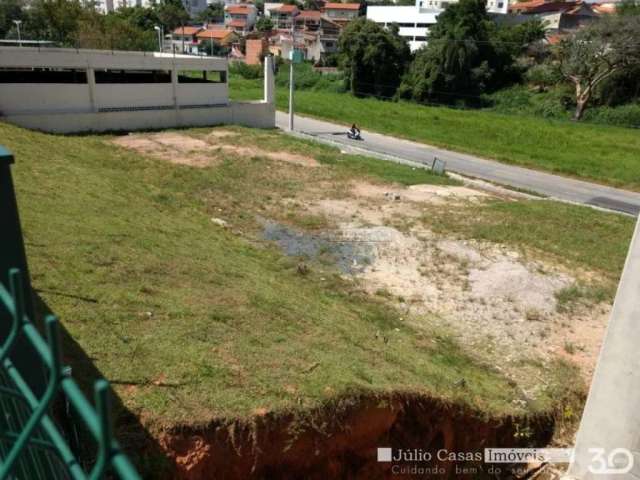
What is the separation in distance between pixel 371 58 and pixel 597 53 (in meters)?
18.2

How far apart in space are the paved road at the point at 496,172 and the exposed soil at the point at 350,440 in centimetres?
1533

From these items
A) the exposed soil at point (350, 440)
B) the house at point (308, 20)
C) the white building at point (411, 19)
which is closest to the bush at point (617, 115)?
the exposed soil at point (350, 440)

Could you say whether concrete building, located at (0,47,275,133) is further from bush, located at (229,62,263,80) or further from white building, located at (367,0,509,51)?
white building, located at (367,0,509,51)

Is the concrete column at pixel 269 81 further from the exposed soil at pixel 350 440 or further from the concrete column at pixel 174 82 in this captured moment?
the exposed soil at pixel 350 440

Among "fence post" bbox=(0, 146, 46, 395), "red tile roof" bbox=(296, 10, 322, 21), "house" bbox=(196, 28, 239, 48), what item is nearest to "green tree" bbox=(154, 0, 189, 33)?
"house" bbox=(196, 28, 239, 48)

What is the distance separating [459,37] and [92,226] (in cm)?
4222

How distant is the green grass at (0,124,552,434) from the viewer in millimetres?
5145

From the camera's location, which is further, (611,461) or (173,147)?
(173,147)

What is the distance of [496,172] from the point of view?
2352cm

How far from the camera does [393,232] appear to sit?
13461mm

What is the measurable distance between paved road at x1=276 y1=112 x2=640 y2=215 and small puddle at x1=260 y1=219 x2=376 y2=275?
11409 millimetres

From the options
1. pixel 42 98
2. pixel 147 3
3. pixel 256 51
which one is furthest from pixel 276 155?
pixel 147 3

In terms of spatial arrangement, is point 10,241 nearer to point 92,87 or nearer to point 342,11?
point 92,87

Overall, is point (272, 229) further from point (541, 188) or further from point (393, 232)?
point (541, 188)
